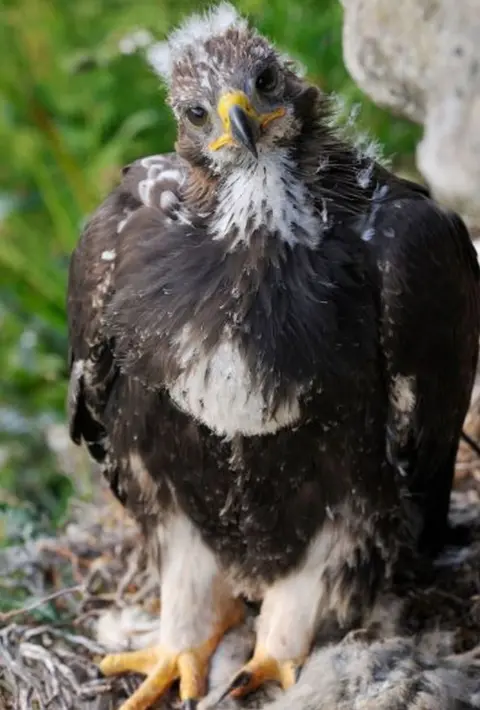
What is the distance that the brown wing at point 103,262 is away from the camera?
2057 mm

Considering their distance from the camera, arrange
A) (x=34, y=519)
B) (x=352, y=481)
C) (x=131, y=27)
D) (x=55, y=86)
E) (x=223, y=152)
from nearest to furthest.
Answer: (x=223, y=152) < (x=352, y=481) < (x=34, y=519) < (x=131, y=27) < (x=55, y=86)

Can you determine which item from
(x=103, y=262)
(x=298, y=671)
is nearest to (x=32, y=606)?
(x=298, y=671)

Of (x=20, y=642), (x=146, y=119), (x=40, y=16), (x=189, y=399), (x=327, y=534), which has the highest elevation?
(x=40, y=16)

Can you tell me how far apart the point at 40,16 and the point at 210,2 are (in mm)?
2645

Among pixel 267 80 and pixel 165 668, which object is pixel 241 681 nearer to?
pixel 165 668

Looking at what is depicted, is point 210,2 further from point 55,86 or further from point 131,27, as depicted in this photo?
point 55,86

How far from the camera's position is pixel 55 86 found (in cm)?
448

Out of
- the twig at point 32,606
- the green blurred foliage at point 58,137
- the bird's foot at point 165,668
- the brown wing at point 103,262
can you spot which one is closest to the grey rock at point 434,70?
the green blurred foliage at point 58,137

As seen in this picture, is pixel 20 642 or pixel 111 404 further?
pixel 20 642

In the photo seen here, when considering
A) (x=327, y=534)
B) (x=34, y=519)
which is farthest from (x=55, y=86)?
(x=327, y=534)

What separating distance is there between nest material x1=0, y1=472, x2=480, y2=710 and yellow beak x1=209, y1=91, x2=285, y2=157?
38.8 inches

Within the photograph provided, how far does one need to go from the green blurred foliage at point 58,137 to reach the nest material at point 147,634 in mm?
413

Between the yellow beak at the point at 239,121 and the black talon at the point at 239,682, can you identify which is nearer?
the yellow beak at the point at 239,121

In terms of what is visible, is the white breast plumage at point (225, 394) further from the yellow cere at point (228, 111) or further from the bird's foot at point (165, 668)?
the bird's foot at point (165, 668)
